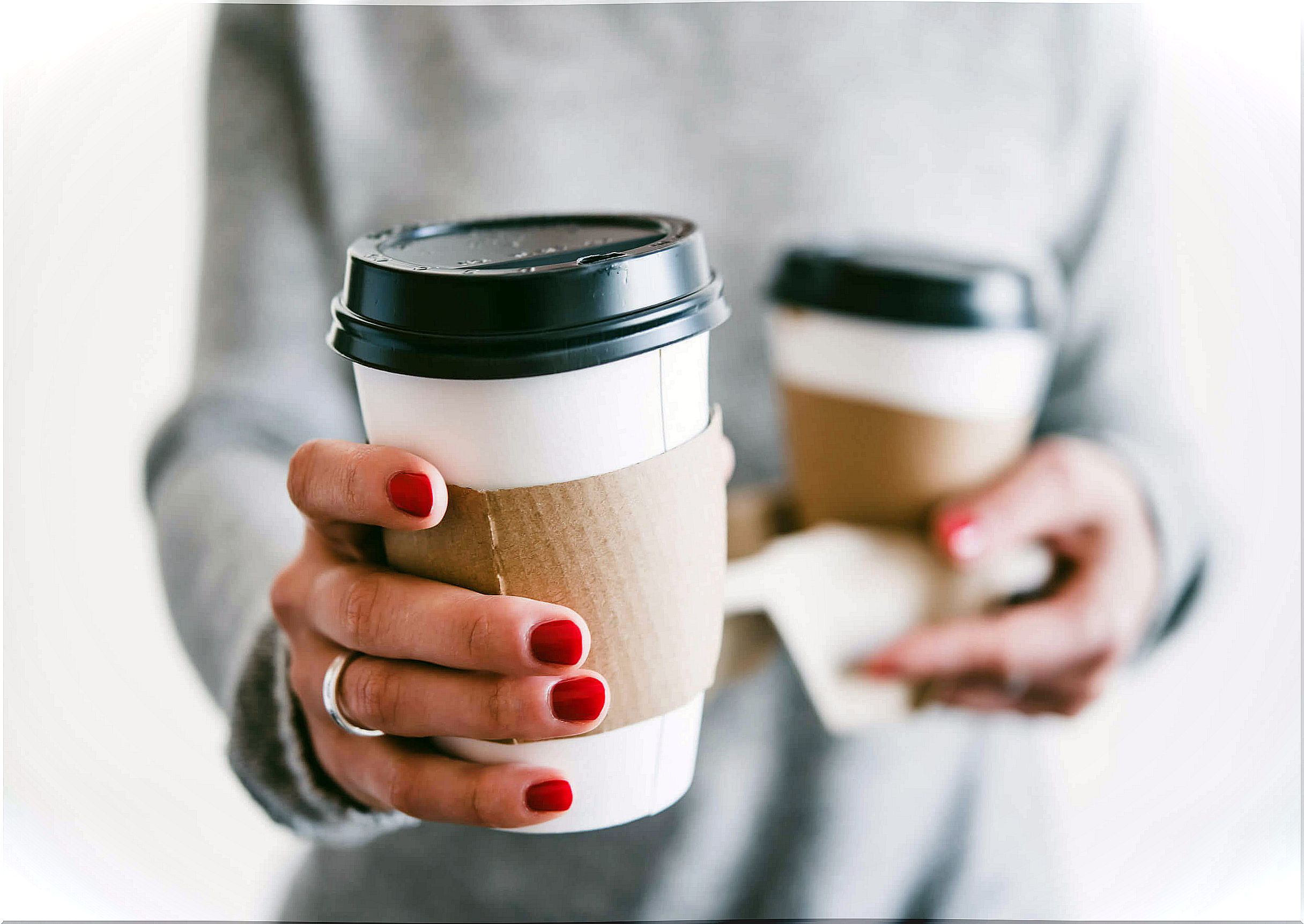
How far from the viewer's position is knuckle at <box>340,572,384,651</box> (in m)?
0.26

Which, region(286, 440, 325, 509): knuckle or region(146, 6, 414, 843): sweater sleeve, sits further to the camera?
region(146, 6, 414, 843): sweater sleeve

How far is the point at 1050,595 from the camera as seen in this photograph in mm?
495

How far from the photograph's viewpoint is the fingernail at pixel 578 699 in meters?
0.24

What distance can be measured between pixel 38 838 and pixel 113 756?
0.06 meters

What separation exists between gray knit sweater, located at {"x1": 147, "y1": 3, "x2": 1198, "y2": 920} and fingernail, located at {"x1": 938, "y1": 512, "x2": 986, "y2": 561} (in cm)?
15

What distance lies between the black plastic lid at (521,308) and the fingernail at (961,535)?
0.74 ft

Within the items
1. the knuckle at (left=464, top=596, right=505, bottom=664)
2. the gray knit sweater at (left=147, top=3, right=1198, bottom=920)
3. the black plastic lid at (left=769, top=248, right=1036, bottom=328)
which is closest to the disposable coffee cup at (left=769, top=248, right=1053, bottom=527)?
the black plastic lid at (left=769, top=248, right=1036, bottom=328)

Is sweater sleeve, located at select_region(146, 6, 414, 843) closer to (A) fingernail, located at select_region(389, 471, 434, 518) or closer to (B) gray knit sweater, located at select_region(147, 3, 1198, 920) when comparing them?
(B) gray knit sweater, located at select_region(147, 3, 1198, 920)

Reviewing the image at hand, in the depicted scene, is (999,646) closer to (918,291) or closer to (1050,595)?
(1050,595)

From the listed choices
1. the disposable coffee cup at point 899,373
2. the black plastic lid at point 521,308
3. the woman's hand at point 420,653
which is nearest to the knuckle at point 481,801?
the woman's hand at point 420,653

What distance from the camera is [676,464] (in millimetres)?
241

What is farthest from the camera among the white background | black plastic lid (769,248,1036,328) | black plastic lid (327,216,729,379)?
the white background

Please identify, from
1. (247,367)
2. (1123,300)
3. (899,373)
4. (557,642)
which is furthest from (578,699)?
(1123,300)

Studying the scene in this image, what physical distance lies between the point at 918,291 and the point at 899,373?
0.12 ft
